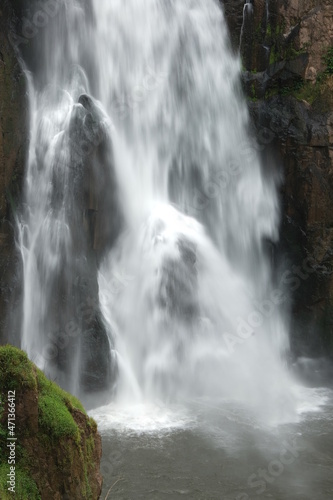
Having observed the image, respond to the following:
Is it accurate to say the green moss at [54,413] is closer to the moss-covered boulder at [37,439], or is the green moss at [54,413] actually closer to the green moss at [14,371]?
the moss-covered boulder at [37,439]

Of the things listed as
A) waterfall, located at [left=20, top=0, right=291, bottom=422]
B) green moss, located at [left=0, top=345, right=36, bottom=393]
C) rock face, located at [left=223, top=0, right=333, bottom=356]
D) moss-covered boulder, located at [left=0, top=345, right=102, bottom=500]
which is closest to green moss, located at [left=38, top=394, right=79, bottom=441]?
moss-covered boulder, located at [left=0, top=345, right=102, bottom=500]

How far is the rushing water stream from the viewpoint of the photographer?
32.0 ft

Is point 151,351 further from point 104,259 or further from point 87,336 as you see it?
point 104,259

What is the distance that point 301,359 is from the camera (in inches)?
598

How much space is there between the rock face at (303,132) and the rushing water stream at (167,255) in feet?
1.92

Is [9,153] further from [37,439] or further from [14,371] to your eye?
[37,439]

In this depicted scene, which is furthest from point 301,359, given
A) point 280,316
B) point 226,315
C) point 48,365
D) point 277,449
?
point 48,365

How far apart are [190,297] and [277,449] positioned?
474cm

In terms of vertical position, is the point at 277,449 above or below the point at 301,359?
below

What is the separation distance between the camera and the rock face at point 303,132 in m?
14.8

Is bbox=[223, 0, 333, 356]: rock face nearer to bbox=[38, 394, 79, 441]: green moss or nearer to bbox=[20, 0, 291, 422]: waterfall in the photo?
bbox=[20, 0, 291, 422]: waterfall

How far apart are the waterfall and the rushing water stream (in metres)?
0.04

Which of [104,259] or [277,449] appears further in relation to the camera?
[104,259]

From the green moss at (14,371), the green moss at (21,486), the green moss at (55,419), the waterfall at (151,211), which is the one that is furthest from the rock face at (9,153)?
the green moss at (21,486)
